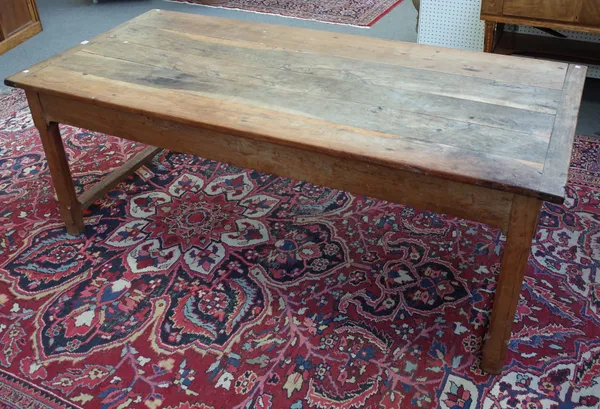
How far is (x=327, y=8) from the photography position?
15.3 feet

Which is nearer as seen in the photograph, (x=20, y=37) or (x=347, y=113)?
(x=347, y=113)

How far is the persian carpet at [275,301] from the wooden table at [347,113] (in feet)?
0.60

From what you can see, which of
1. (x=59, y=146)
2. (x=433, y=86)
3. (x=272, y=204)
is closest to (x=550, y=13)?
(x=433, y=86)

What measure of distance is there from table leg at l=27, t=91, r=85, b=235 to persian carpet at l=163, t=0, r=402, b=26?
272 centimetres

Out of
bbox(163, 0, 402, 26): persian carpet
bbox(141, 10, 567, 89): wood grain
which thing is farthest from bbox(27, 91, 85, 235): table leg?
bbox(163, 0, 402, 26): persian carpet

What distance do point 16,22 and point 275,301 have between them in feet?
10.6

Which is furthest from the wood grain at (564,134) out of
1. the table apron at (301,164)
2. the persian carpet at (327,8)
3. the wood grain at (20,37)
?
the wood grain at (20,37)

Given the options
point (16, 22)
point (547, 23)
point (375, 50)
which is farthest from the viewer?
point (16, 22)

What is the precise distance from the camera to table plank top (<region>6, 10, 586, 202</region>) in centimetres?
153

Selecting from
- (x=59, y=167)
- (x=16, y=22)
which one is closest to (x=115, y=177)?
(x=59, y=167)

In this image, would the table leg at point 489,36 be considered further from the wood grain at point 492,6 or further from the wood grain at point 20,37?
the wood grain at point 20,37

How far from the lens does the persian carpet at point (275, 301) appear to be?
167 centimetres

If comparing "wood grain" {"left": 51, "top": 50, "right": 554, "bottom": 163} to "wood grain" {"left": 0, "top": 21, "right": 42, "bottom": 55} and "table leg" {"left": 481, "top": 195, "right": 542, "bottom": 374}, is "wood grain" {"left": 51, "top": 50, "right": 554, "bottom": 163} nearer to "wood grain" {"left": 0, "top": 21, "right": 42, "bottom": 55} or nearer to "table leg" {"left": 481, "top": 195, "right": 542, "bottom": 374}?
"table leg" {"left": 481, "top": 195, "right": 542, "bottom": 374}

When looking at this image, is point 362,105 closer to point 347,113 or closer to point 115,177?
point 347,113
